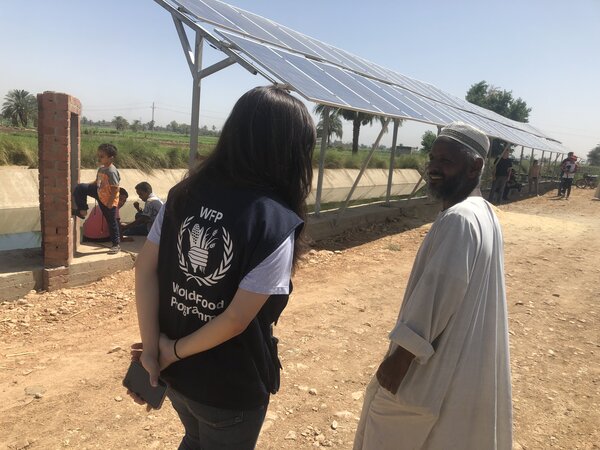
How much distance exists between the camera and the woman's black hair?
1273mm

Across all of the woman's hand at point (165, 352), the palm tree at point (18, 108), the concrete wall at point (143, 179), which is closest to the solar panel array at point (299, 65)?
the concrete wall at point (143, 179)

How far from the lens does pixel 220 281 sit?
49.3 inches

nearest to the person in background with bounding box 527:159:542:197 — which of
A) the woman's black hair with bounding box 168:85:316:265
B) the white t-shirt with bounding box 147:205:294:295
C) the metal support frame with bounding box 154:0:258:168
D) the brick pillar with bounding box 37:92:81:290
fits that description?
the metal support frame with bounding box 154:0:258:168

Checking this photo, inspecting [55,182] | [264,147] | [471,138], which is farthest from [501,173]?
[264,147]

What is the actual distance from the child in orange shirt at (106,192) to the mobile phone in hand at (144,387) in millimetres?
4248

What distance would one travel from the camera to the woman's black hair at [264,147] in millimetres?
1273

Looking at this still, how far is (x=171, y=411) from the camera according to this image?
280 cm

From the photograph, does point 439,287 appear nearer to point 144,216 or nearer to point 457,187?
point 457,187

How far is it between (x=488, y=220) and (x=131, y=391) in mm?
1388

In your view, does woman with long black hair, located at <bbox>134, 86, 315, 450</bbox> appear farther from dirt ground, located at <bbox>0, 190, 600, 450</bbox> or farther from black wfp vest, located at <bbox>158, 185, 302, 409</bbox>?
dirt ground, located at <bbox>0, 190, 600, 450</bbox>

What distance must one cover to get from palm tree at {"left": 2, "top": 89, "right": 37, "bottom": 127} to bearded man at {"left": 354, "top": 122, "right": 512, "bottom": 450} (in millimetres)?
56028

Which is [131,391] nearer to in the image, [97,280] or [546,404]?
[546,404]

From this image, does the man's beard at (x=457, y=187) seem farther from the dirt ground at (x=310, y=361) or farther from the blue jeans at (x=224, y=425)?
the dirt ground at (x=310, y=361)

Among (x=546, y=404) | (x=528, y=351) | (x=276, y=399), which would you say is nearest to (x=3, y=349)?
(x=276, y=399)
